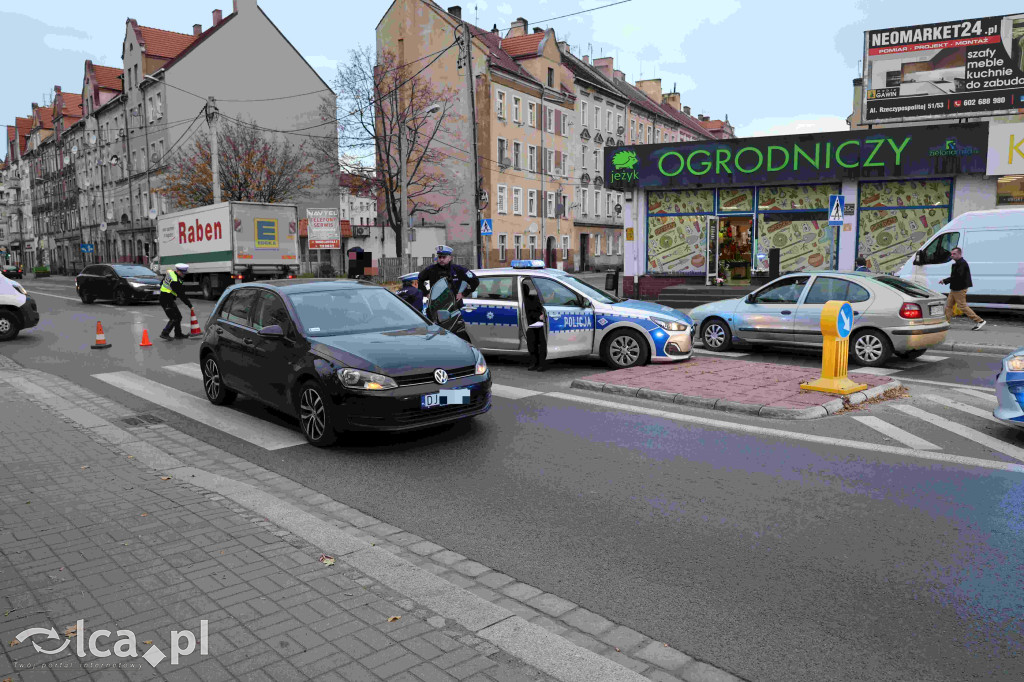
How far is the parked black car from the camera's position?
87.8ft

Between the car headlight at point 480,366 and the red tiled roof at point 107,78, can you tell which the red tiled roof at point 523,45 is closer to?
the red tiled roof at point 107,78

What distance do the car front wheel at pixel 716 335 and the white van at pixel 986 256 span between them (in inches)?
222

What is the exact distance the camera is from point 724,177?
2417cm

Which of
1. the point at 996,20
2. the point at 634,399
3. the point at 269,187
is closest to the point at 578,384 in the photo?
the point at 634,399

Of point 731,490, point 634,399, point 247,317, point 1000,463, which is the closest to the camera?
point 731,490

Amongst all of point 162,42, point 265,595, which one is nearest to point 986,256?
point 265,595

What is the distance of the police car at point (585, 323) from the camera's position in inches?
448

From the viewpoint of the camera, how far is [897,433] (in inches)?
296

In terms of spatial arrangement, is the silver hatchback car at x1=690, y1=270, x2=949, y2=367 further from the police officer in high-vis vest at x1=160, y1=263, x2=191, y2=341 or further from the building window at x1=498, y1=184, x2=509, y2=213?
the building window at x1=498, y1=184, x2=509, y2=213

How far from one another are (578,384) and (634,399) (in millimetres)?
1030

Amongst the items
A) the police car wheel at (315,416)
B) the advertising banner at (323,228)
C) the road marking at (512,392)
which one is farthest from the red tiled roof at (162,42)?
the police car wheel at (315,416)

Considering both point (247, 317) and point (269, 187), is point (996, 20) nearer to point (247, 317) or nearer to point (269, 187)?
point (247, 317)

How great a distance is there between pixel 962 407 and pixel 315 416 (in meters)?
7.21

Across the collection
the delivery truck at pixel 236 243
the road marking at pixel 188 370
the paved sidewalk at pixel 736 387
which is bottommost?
the road marking at pixel 188 370
